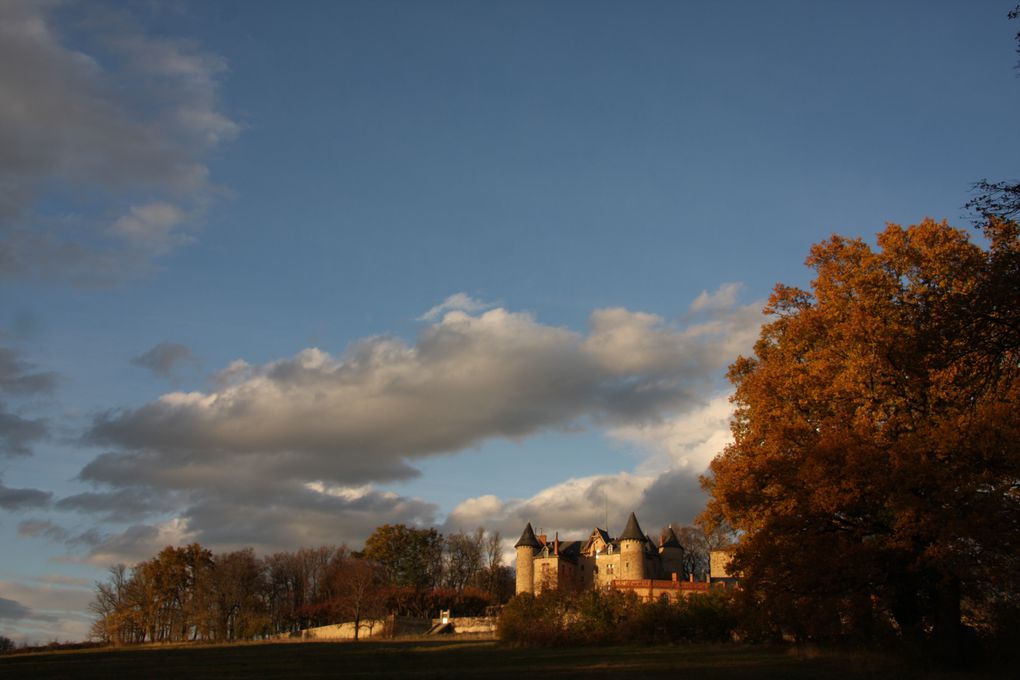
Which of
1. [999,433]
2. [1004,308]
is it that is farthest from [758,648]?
[1004,308]

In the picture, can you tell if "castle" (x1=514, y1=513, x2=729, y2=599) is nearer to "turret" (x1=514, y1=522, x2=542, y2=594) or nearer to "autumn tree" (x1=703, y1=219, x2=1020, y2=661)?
"turret" (x1=514, y1=522, x2=542, y2=594)

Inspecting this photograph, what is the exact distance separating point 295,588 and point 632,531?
4358 cm

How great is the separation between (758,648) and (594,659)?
24.9 feet

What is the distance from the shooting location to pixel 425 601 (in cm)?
7662

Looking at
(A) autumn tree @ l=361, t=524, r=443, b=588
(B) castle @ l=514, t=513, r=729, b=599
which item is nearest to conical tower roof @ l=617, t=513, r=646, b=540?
(B) castle @ l=514, t=513, r=729, b=599

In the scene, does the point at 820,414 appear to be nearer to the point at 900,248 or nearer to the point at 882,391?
the point at 882,391

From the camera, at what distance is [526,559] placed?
8956cm

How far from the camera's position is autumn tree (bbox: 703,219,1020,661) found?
65.8 ft

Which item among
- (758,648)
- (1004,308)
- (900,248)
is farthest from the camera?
(758,648)

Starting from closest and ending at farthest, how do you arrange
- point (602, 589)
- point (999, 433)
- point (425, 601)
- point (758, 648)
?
point (999, 433) < point (758, 648) < point (602, 589) < point (425, 601)

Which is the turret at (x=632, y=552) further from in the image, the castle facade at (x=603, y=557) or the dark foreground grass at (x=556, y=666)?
the dark foreground grass at (x=556, y=666)

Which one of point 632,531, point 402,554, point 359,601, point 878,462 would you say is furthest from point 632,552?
point 878,462

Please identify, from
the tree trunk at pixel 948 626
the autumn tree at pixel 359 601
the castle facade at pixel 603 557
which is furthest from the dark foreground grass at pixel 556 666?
the castle facade at pixel 603 557

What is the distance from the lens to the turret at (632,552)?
85.7 meters
